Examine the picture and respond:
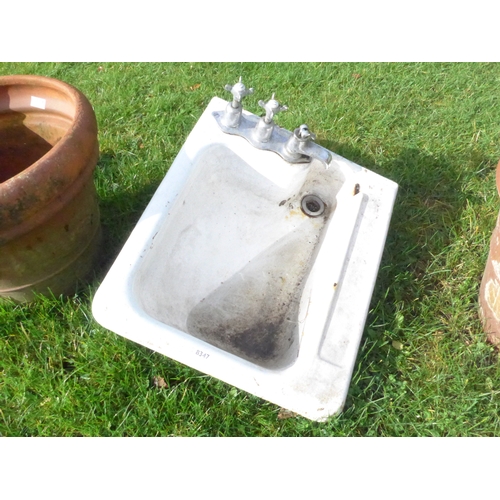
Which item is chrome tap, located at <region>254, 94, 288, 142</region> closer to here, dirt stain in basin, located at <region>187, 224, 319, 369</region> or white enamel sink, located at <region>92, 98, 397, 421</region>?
white enamel sink, located at <region>92, 98, 397, 421</region>

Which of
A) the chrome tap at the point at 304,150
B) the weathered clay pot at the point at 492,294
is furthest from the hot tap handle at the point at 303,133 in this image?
the weathered clay pot at the point at 492,294

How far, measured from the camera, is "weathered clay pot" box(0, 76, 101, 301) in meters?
1.35

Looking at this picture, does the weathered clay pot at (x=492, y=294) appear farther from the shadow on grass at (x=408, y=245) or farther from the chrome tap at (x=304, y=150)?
the chrome tap at (x=304, y=150)

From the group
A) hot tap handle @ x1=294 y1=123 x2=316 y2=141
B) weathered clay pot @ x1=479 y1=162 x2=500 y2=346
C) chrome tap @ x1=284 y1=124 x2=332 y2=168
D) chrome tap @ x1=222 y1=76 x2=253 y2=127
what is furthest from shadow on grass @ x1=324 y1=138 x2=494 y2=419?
chrome tap @ x1=222 y1=76 x2=253 y2=127

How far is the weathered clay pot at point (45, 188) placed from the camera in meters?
1.35

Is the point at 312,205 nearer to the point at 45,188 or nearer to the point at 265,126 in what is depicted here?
the point at 265,126

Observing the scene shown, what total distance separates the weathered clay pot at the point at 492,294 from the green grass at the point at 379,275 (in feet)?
0.16

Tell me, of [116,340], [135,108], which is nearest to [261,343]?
[116,340]

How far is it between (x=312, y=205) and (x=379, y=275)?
40 cm

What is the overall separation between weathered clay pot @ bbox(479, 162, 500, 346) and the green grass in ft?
0.16

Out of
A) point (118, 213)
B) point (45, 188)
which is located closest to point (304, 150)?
point (45, 188)

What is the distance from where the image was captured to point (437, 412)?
1634mm

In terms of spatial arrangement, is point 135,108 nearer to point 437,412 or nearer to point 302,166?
point 302,166

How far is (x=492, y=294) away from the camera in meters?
1.68
